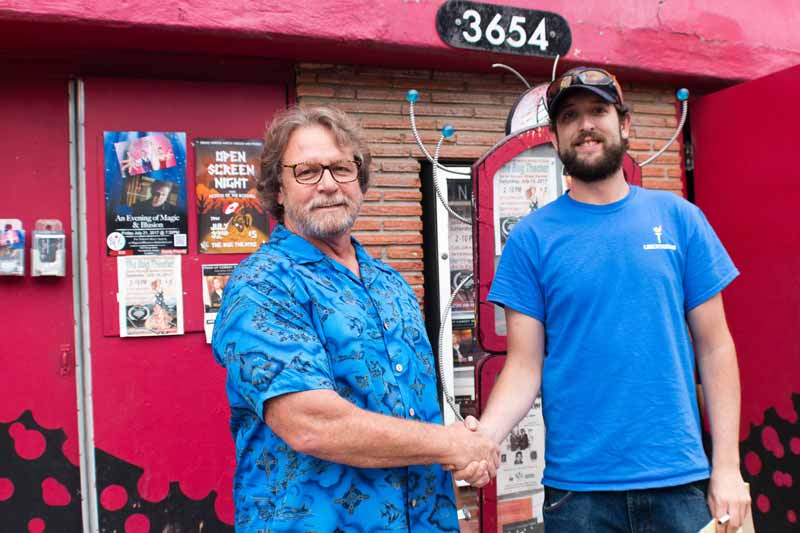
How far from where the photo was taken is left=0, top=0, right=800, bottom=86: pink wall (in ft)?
11.2

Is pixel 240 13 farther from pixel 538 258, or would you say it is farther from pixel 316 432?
pixel 316 432

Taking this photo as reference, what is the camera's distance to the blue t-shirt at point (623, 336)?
6.23ft

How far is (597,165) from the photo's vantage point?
2035 mm

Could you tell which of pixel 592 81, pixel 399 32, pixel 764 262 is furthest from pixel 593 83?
pixel 764 262

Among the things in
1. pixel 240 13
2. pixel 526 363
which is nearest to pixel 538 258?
pixel 526 363

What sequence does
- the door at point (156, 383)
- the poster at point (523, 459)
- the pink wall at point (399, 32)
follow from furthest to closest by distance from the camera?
the door at point (156, 383) < the pink wall at point (399, 32) < the poster at point (523, 459)

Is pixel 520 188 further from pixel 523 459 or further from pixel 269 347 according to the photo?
pixel 269 347

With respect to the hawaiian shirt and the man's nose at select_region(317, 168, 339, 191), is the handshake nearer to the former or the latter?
→ the hawaiian shirt

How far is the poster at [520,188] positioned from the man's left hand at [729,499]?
1.33m

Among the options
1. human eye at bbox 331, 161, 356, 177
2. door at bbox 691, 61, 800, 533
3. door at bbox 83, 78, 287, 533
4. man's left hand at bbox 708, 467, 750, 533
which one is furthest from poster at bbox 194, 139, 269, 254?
door at bbox 691, 61, 800, 533

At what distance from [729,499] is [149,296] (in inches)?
120

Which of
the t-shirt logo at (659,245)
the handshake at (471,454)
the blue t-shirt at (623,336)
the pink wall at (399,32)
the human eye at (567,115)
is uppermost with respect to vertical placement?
the pink wall at (399,32)

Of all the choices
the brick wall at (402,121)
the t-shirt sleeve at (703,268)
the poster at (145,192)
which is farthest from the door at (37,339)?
the t-shirt sleeve at (703,268)

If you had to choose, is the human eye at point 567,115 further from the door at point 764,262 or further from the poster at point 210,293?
the door at point 764,262
